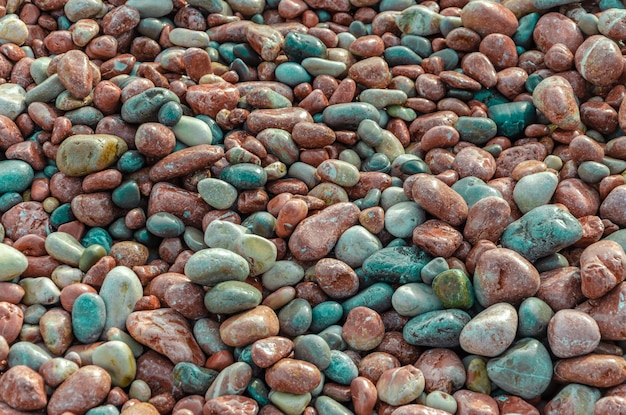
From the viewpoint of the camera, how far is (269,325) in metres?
2.12

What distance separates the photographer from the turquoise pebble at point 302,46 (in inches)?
119

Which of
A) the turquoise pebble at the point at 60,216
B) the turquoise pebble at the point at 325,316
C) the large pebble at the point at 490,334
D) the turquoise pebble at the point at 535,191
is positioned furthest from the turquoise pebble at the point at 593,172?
the turquoise pebble at the point at 60,216

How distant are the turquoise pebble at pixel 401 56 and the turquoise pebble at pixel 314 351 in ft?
5.07

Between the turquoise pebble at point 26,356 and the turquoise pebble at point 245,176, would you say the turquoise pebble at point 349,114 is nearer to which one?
the turquoise pebble at point 245,176

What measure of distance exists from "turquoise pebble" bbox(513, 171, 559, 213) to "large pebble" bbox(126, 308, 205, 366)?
129 cm

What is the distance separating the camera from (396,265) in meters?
2.27

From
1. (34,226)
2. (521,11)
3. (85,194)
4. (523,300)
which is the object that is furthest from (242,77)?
(523,300)

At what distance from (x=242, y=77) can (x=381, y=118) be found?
0.70m

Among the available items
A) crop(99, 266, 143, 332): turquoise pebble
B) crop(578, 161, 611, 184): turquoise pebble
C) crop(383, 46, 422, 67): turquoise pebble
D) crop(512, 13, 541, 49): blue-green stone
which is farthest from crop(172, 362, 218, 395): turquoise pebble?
crop(512, 13, 541, 49): blue-green stone

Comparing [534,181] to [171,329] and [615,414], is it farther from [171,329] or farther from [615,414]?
[171,329]

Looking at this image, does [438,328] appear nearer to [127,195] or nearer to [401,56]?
[127,195]

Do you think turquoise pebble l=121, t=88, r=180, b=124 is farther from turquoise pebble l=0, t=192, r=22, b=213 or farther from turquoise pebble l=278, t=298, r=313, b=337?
turquoise pebble l=278, t=298, r=313, b=337

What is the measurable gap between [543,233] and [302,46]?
1434 mm

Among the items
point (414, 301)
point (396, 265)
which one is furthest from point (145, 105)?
point (414, 301)
